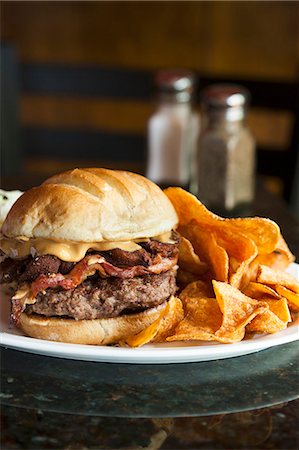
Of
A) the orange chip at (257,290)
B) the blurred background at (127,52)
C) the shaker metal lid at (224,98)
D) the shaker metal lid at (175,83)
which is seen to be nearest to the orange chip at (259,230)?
the orange chip at (257,290)

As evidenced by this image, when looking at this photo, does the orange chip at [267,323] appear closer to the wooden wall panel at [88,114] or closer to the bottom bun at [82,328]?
the bottom bun at [82,328]

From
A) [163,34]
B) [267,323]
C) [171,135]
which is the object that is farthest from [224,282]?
[163,34]

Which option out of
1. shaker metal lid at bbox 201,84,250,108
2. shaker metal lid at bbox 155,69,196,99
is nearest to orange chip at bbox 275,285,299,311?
shaker metal lid at bbox 201,84,250,108

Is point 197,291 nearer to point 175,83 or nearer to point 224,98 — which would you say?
point 224,98

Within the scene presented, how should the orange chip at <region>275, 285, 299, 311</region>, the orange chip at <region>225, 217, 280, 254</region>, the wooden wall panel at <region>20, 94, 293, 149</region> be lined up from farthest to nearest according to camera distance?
the wooden wall panel at <region>20, 94, 293, 149</region> < the orange chip at <region>225, 217, 280, 254</region> < the orange chip at <region>275, 285, 299, 311</region>

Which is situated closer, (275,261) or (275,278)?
(275,278)

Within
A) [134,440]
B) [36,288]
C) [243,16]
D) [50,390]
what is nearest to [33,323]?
[36,288]

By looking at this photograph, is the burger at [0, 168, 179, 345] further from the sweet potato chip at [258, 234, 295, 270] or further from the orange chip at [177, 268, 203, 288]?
the sweet potato chip at [258, 234, 295, 270]
